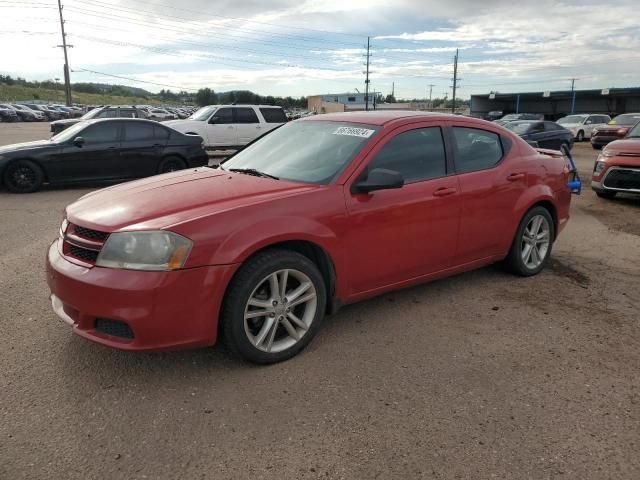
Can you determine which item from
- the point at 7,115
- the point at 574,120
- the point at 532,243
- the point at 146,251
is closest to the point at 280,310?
the point at 146,251

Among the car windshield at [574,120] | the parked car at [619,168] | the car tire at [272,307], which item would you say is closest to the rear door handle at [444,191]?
the car tire at [272,307]

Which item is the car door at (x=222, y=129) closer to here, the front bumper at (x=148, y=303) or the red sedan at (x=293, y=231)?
the red sedan at (x=293, y=231)

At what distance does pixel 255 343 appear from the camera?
3.32m

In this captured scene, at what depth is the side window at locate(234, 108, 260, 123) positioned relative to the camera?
16.8 m

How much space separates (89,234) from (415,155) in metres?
2.49

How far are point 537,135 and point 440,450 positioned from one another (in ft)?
51.5

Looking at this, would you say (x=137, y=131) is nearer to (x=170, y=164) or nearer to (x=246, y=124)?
(x=170, y=164)

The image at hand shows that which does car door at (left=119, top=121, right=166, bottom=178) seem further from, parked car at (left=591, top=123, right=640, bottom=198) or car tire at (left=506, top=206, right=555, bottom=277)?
parked car at (left=591, top=123, right=640, bottom=198)

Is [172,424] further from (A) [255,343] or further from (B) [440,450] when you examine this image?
(B) [440,450]

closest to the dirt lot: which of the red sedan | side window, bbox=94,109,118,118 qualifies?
the red sedan

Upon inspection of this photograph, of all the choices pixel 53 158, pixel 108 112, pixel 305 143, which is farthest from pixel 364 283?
pixel 108 112

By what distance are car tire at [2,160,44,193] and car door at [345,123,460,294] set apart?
8.39 m

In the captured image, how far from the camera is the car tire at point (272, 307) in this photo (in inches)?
126

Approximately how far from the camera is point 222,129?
1662 centimetres
